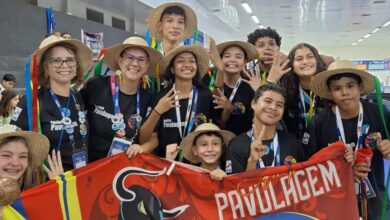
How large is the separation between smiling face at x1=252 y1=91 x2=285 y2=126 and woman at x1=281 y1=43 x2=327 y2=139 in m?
0.50

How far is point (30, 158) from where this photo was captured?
2273 millimetres

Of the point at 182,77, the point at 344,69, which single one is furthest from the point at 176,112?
the point at 344,69

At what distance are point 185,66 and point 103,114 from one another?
619 mm

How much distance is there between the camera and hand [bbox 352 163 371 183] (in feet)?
7.89

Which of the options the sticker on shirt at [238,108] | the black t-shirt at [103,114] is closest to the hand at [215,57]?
the sticker on shirt at [238,108]

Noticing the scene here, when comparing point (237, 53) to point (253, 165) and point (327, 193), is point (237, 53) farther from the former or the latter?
point (327, 193)

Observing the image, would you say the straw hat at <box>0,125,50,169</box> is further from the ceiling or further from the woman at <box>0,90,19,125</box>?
the ceiling

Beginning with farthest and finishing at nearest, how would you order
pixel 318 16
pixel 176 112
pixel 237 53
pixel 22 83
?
pixel 318 16
pixel 22 83
pixel 237 53
pixel 176 112

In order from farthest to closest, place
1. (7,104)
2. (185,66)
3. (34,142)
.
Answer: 1. (7,104)
2. (185,66)
3. (34,142)

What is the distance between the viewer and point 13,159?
215cm

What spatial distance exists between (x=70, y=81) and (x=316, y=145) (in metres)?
1.58

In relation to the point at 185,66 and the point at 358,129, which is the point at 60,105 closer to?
the point at 185,66

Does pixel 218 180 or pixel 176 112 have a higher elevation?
pixel 176 112

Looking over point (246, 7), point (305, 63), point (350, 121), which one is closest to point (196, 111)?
point (305, 63)
